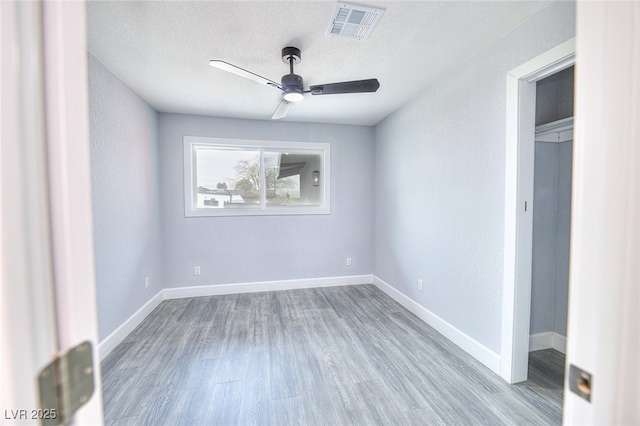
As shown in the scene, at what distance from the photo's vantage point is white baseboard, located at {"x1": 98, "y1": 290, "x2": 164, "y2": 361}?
2.10 meters

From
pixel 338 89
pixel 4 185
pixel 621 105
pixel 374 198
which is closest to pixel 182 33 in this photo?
pixel 338 89

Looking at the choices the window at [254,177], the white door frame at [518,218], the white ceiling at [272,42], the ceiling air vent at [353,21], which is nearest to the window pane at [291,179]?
the window at [254,177]

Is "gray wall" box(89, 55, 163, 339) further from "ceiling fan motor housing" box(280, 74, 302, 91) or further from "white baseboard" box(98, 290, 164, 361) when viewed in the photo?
"ceiling fan motor housing" box(280, 74, 302, 91)

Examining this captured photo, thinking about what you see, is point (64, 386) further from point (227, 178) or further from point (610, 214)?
point (227, 178)

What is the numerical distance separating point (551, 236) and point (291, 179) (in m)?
3.00

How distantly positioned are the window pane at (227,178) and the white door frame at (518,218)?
2929 mm

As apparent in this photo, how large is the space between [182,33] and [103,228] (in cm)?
165

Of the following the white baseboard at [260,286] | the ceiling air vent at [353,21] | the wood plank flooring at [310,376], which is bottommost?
the wood plank flooring at [310,376]

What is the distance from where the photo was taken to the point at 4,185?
12.6 inches

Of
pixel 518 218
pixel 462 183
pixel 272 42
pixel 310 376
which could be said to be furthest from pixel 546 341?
pixel 272 42

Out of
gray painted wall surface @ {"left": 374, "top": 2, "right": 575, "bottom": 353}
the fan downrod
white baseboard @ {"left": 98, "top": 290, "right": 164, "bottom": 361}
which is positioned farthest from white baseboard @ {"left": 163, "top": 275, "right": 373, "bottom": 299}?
the fan downrod

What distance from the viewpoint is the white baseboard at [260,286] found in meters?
3.38

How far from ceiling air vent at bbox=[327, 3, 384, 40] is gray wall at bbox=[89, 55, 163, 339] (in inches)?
73.8

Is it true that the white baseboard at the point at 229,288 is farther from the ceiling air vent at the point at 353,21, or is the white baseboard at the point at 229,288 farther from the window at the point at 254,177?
the ceiling air vent at the point at 353,21
